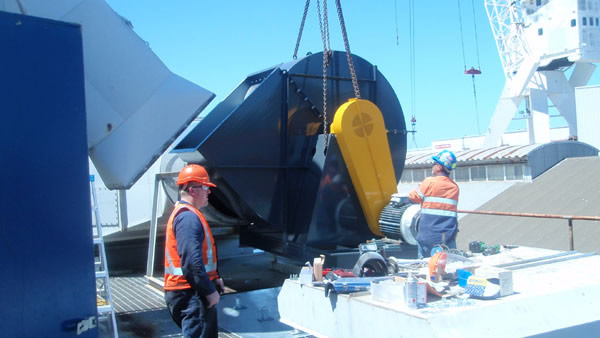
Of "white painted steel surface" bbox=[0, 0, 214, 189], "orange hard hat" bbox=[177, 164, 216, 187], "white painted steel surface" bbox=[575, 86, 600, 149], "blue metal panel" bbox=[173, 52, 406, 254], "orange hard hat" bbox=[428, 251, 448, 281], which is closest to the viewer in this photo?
"orange hard hat" bbox=[428, 251, 448, 281]

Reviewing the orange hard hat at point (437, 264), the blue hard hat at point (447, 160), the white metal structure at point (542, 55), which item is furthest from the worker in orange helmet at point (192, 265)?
the white metal structure at point (542, 55)

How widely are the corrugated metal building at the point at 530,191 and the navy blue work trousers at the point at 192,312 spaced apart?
9.33 meters

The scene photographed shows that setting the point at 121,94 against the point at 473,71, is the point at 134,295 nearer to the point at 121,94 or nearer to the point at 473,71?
the point at 121,94

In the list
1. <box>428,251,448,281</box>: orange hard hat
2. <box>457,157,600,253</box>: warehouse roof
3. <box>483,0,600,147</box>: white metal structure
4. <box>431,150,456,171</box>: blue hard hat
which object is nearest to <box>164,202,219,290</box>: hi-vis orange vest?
<box>428,251,448,281</box>: orange hard hat

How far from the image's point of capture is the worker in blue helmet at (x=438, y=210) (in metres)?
4.57

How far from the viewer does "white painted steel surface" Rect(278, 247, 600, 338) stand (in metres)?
2.34

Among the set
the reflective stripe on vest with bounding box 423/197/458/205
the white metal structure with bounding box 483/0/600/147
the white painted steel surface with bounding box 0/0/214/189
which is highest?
the white metal structure with bounding box 483/0/600/147

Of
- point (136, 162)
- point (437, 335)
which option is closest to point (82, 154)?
point (136, 162)

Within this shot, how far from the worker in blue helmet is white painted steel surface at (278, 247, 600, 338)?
1.28m

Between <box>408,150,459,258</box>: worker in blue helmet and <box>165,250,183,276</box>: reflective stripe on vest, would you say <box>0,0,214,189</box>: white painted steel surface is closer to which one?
<box>165,250,183,276</box>: reflective stripe on vest

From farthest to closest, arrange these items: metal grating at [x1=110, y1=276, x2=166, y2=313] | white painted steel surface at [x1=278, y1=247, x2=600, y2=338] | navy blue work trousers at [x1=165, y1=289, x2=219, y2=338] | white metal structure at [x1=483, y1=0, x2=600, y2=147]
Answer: white metal structure at [x1=483, y1=0, x2=600, y2=147] → metal grating at [x1=110, y1=276, x2=166, y2=313] → navy blue work trousers at [x1=165, y1=289, x2=219, y2=338] → white painted steel surface at [x1=278, y1=247, x2=600, y2=338]

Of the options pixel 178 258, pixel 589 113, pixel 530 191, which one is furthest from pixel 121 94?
pixel 589 113

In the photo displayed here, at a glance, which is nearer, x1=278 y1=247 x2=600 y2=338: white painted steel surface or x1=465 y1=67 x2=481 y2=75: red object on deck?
x1=278 y1=247 x2=600 y2=338: white painted steel surface

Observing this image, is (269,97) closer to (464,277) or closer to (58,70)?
(58,70)
